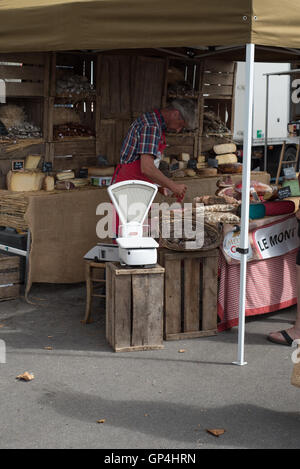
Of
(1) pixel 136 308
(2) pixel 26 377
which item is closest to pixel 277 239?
(1) pixel 136 308

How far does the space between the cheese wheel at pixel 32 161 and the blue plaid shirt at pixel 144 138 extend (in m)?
1.23

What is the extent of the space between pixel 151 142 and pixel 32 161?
1.58 meters

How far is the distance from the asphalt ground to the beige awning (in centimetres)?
216

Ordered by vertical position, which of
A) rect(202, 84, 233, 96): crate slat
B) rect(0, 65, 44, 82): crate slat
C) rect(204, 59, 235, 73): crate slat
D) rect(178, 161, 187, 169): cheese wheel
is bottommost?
rect(178, 161, 187, 169): cheese wheel

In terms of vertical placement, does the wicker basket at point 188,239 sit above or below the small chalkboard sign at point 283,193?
below

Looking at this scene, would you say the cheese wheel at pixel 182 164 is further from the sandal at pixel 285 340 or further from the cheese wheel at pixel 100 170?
the sandal at pixel 285 340

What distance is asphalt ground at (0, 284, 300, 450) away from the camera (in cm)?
341

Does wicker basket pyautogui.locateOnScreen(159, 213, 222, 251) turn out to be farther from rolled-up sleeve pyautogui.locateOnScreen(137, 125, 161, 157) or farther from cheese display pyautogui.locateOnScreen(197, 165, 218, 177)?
cheese display pyautogui.locateOnScreen(197, 165, 218, 177)

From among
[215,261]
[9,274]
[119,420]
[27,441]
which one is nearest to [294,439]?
[119,420]

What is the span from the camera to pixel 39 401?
12.6ft

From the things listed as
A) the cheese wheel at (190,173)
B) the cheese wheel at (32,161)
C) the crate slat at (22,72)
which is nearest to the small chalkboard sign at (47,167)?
the cheese wheel at (32,161)

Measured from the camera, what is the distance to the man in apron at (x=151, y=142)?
5254 millimetres

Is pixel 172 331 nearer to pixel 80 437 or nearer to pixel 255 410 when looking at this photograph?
pixel 255 410

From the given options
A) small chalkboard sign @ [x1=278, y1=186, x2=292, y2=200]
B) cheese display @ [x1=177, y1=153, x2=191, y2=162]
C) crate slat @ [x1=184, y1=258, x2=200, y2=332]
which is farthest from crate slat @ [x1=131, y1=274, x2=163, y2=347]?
cheese display @ [x1=177, y1=153, x2=191, y2=162]
